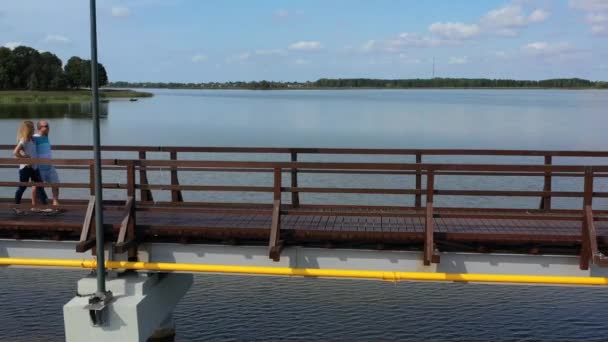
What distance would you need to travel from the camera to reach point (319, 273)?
28.3ft

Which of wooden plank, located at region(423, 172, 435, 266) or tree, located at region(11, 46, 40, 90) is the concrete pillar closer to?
wooden plank, located at region(423, 172, 435, 266)

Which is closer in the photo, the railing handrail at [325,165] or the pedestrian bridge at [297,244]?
the pedestrian bridge at [297,244]

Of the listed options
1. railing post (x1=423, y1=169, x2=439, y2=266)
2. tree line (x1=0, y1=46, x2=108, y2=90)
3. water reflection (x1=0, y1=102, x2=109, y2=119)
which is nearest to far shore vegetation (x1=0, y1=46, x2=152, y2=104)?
tree line (x1=0, y1=46, x2=108, y2=90)

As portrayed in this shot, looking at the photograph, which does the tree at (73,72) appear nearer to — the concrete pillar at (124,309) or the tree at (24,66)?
the tree at (24,66)

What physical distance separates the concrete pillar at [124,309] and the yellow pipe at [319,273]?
0.29m

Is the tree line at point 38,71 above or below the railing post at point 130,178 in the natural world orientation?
above

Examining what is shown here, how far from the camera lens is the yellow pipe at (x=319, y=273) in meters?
8.35

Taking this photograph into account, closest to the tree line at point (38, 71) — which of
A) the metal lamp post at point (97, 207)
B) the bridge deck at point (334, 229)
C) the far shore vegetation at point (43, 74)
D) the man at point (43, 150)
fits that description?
the far shore vegetation at point (43, 74)

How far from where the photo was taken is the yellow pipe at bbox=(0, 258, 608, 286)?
8352 millimetres

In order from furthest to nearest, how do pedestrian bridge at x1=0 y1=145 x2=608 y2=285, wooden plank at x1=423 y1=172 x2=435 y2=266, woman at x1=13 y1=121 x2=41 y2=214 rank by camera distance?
woman at x1=13 y1=121 x2=41 y2=214
pedestrian bridge at x1=0 y1=145 x2=608 y2=285
wooden plank at x1=423 y1=172 x2=435 y2=266

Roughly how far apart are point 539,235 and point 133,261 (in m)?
5.76

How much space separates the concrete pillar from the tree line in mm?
135095

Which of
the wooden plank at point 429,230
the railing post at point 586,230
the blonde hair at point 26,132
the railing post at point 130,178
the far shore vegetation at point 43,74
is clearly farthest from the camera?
the far shore vegetation at point 43,74

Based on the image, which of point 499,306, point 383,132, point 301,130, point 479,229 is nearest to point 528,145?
point 383,132
